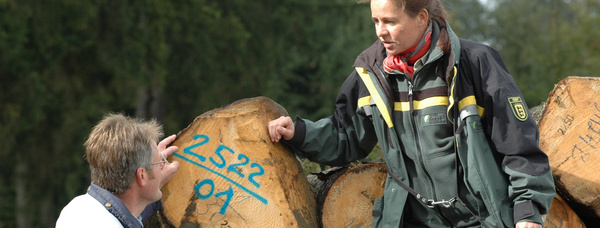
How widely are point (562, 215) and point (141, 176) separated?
2025 mm

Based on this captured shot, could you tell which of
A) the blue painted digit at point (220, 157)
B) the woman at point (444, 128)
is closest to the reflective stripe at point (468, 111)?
the woman at point (444, 128)

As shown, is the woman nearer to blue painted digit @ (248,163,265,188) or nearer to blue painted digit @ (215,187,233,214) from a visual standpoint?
blue painted digit @ (248,163,265,188)

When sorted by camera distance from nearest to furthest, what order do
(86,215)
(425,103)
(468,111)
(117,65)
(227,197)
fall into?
(86,215) → (468,111) → (425,103) → (227,197) → (117,65)

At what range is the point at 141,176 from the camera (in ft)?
10.4

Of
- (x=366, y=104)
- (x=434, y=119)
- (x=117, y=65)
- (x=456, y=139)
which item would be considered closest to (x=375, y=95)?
(x=366, y=104)

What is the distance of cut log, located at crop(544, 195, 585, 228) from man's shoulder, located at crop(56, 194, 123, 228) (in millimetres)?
2066

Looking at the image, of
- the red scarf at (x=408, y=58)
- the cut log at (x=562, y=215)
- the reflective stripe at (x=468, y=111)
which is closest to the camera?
the reflective stripe at (x=468, y=111)

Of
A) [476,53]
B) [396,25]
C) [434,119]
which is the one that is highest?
[396,25]

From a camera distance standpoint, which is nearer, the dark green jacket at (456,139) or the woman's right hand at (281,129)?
the dark green jacket at (456,139)

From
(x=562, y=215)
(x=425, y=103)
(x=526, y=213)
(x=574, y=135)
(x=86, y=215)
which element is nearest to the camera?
(x=86, y=215)

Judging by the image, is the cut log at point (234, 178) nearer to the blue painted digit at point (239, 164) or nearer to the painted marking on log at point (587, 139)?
the blue painted digit at point (239, 164)

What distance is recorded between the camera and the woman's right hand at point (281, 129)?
12.2ft

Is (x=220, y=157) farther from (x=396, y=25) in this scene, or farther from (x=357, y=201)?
(x=396, y=25)

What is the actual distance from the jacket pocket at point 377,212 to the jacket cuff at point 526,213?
2.11 ft
